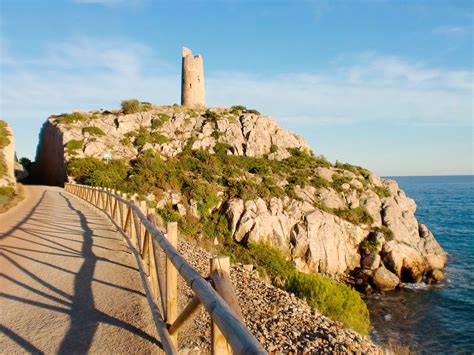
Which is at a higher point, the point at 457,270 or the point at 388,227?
the point at 388,227

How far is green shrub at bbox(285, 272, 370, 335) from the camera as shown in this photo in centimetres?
1066

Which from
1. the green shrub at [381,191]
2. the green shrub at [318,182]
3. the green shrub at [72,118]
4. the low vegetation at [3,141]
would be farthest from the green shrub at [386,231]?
the green shrub at [72,118]

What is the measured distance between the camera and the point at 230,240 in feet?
78.5

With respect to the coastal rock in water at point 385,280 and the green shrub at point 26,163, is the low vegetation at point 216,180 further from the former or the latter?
the green shrub at point 26,163

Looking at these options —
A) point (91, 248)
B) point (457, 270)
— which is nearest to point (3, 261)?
point (91, 248)

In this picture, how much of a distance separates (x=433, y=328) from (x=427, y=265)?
10551 mm

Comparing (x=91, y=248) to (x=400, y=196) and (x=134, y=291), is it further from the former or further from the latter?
(x=400, y=196)

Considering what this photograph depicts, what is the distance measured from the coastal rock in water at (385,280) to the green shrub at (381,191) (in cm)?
1024

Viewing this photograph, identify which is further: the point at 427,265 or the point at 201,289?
the point at 427,265

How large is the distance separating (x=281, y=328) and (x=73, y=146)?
33671 millimetres

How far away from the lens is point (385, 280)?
72.9ft

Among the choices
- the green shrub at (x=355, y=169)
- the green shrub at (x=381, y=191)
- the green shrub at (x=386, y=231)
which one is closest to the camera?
the green shrub at (x=386, y=231)

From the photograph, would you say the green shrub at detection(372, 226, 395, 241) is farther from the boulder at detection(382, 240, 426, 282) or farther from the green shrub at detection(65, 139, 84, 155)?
the green shrub at detection(65, 139, 84, 155)

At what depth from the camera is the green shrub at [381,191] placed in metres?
31.5
